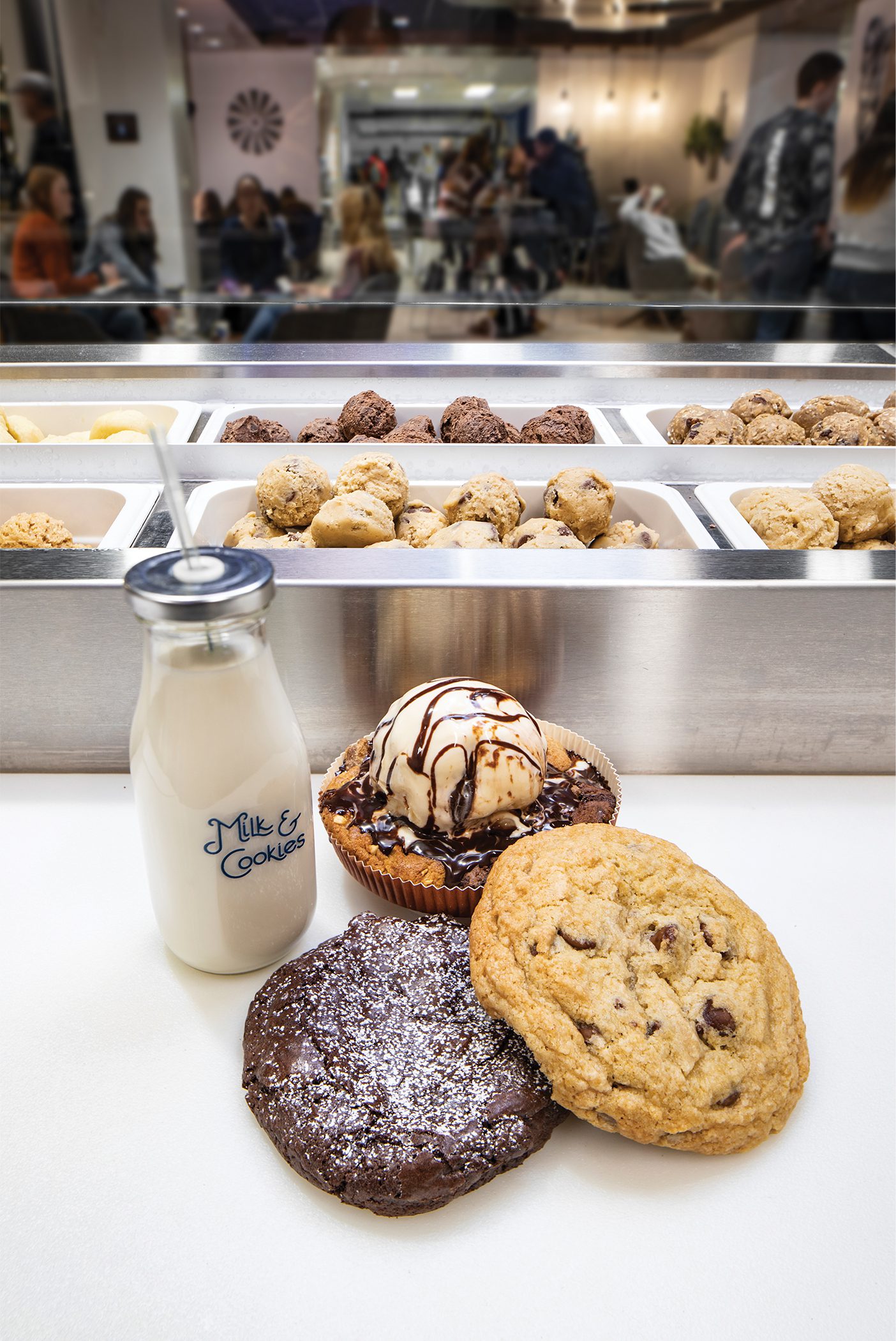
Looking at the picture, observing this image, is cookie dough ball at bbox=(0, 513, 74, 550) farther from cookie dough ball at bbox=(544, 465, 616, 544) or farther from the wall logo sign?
the wall logo sign

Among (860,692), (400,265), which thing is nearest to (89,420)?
(860,692)

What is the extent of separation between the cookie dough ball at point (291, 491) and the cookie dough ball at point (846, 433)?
96 cm

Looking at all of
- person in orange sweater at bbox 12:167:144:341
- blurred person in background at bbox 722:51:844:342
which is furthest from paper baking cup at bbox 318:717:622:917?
blurred person in background at bbox 722:51:844:342

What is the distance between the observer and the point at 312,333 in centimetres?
387

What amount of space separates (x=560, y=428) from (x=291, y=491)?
555 millimetres

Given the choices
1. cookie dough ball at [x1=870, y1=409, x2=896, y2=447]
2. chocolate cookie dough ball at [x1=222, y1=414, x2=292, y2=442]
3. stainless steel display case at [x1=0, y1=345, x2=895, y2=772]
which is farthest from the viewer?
cookie dough ball at [x1=870, y1=409, x2=896, y2=447]

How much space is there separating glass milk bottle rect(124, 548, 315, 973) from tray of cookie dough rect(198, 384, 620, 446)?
933 mm

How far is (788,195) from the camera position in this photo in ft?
14.4

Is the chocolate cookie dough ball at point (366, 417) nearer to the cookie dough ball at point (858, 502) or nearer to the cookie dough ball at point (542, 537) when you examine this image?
the cookie dough ball at point (542, 537)

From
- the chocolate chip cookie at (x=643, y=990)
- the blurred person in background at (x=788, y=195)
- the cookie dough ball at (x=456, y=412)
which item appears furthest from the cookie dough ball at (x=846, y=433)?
the blurred person in background at (x=788, y=195)

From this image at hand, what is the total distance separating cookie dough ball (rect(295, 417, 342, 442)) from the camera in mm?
1634

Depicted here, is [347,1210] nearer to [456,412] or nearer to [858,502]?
[858,502]

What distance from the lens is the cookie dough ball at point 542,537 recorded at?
1323 millimetres

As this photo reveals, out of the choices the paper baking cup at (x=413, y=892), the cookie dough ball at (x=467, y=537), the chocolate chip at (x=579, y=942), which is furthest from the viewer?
the cookie dough ball at (x=467, y=537)
